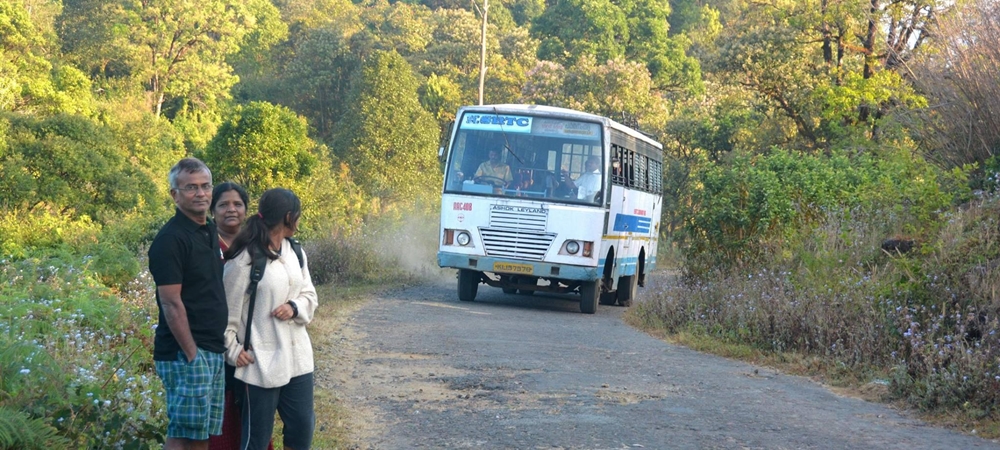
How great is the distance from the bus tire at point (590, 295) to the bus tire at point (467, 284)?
176cm

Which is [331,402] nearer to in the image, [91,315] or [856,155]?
[91,315]

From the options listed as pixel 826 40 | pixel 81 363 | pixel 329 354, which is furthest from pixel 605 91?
pixel 81 363

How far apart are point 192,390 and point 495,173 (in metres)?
12.6

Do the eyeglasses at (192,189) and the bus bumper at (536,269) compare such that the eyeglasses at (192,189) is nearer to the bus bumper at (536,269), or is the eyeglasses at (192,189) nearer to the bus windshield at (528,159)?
the bus bumper at (536,269)

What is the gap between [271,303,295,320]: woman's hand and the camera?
5441 millimetres

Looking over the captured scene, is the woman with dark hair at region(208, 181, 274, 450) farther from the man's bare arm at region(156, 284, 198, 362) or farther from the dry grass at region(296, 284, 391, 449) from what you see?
the dry grass at region(296, 284, 391, 449)

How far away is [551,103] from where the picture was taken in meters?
43.1

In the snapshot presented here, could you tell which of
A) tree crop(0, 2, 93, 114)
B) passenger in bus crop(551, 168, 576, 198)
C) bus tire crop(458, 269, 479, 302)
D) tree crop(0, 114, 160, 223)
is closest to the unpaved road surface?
passenger in bus crop(551, 168, 576, 198)

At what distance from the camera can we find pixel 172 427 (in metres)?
5.37

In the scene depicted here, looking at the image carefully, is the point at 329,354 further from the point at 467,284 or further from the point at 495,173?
the point at 467,284

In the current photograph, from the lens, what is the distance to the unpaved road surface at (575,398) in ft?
25.1

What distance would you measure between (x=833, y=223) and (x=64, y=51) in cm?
4256

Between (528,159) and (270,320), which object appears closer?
(270,320)

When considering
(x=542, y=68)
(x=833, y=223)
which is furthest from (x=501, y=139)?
(x=542, y=68)
